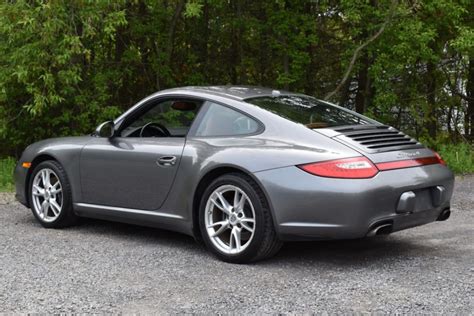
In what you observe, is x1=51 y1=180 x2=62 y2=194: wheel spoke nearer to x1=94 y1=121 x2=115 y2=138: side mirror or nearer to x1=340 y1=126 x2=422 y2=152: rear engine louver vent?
x1=94 y1=121 x2=115 y2=138: side mirror

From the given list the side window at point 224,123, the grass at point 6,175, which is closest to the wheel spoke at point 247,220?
the side window at point 224,123

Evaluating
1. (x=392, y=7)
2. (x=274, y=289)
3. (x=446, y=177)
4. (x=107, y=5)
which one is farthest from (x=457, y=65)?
(x=274, y=289)

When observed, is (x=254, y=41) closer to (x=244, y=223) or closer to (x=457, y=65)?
(x=457, y=65)

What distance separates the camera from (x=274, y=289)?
4.69m

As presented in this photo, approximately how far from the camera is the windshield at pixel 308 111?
5668 mm

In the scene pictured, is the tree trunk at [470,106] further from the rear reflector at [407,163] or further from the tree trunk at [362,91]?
the rear reflector at [407,163]

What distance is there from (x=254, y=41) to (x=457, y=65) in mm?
4724

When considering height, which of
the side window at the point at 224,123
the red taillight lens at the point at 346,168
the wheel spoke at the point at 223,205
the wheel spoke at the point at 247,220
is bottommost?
the wheel spoke at the point at 247,220

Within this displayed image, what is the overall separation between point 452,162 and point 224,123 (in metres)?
6.93

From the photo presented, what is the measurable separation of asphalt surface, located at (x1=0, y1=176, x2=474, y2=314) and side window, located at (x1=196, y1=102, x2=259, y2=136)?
1.00 metres

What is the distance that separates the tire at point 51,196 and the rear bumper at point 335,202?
2345mm

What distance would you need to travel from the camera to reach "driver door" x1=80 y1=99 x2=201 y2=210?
5.97 m

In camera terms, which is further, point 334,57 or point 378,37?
point 334,57

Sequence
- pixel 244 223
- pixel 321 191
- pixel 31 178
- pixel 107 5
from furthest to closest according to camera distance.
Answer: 1. pixel 107 5
2. pixel 31 178
3. pixel 244 223
4. pixel 321 191
